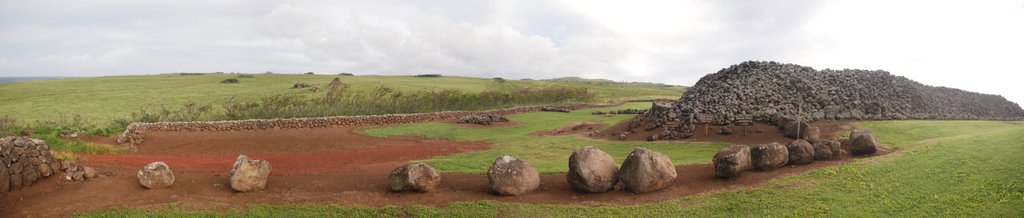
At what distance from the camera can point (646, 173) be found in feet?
41.2

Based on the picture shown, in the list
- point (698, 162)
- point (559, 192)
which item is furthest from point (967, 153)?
point (559, 192)

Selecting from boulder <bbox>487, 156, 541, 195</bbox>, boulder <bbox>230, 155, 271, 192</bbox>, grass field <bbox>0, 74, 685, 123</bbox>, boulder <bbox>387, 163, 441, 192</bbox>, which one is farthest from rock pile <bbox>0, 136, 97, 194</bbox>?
grass field <bbox>0, 74, 685, 123</bbox>

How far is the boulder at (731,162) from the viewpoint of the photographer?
13273 mm

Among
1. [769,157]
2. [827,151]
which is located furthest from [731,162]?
[827,151]

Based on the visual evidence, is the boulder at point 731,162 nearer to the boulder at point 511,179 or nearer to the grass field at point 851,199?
the grass field at point 851,199

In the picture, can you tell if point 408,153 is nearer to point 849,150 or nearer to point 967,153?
point 849,150

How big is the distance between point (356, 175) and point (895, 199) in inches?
473

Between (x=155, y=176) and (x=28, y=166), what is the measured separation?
2.91m

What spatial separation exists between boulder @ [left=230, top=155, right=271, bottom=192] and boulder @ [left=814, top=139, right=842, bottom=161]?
13429 millimetres

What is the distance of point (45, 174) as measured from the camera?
1336 cm

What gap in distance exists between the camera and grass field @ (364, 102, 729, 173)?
18.2 m

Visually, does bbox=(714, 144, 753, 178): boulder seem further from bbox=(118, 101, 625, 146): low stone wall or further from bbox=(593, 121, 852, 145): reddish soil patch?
bbox=(118, 101, 625, 146): low stone wall

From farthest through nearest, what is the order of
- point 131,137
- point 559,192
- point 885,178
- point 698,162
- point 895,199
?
point 131,137 < point 698,162 < point 559,192 < point 885,178 < point 895,199

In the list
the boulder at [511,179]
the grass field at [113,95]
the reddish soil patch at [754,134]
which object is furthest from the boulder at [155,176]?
the grass field at [113,95]
